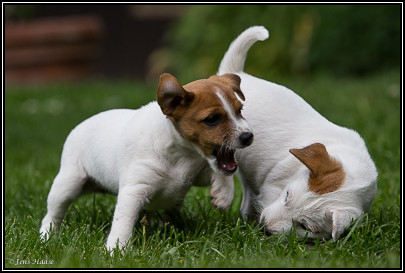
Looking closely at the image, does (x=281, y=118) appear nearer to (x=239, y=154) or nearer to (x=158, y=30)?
(x=239, y=154)

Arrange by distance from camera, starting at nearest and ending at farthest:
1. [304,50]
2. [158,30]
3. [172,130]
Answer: [172,130] < [304,50] < [158,30]

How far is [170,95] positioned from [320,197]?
1.12 meters

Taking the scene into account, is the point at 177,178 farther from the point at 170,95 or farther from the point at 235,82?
the point at 235,82

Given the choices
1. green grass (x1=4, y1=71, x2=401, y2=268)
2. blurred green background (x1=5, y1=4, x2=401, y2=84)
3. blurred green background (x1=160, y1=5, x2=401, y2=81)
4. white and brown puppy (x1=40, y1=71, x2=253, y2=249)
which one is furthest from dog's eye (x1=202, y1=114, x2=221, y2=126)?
blurred green background (x1=160, y1=5, x2=401, y2=81)

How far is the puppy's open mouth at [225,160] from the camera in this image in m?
4.06

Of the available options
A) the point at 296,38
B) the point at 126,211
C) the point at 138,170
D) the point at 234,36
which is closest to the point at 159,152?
the point at 138,170

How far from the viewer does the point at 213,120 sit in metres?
3.96

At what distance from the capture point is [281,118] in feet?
15.5

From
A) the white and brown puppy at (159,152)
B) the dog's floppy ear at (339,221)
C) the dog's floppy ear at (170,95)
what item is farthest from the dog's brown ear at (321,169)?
the dog's floppy ear at (170,95)

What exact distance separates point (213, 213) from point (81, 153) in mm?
1086

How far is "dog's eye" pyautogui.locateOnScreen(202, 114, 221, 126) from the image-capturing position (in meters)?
3.95

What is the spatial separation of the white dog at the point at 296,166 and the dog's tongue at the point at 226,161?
381mm

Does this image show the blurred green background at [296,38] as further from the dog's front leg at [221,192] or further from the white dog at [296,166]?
the dog's front leg at [221,192]

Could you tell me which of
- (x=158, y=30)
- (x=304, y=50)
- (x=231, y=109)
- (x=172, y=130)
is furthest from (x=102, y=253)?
(x=158, y=30)
